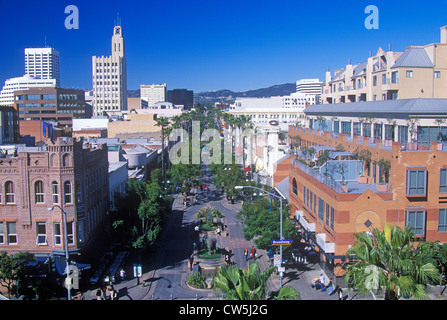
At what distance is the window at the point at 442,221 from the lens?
28375mm

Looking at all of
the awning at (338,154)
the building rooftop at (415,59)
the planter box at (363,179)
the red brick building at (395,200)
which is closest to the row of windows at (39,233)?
the red brick building at (395,200)

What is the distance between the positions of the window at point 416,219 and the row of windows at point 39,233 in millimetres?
21288

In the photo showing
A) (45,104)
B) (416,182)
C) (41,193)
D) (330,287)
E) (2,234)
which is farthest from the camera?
(45,104)

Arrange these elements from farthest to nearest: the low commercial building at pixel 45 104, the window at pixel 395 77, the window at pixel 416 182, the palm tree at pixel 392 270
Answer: the low commercial building at pixel 45 104, the window at pixel 395 77, the window at pixel 416 182, the palm tree at pixel 392 270

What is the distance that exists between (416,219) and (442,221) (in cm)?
211

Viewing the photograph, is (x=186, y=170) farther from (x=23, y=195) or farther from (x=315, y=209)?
(x=23, y=195)

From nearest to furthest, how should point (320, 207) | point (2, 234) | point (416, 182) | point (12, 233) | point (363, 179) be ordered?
point (416, 182)
point (12, 233)
point (2, 234)
point (320, 207)
point (363, 179)

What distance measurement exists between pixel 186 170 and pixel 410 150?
3532 cm

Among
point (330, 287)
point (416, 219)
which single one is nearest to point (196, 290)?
point (330, 287)

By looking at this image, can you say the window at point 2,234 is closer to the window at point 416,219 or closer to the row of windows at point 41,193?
the row of windows at point 41,193

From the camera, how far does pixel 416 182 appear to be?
90.9 ft

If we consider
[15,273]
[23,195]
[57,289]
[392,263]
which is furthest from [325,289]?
[23,195]

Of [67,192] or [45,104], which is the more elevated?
[45,104]

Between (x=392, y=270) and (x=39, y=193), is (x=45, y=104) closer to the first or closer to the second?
(x=39, y=193)
